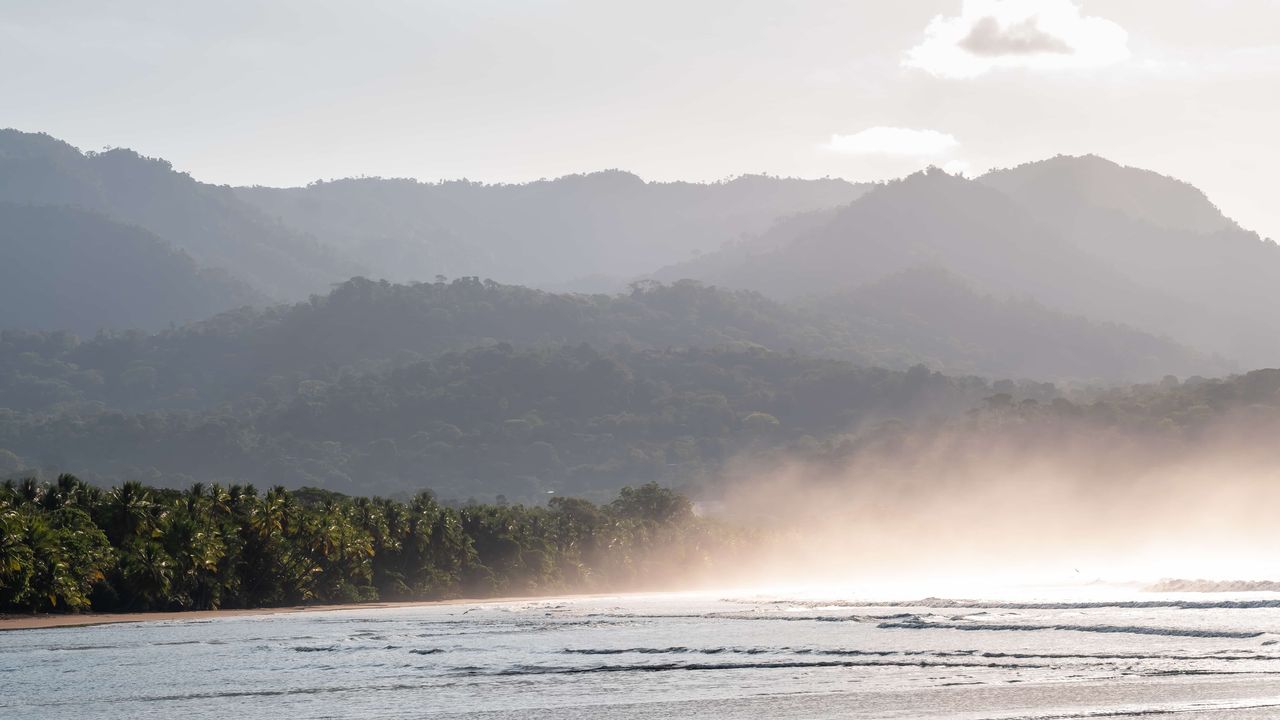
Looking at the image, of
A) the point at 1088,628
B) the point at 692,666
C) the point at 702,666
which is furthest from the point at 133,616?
the point at 1088,628

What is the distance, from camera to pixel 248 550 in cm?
10650

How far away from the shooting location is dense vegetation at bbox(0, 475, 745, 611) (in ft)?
281

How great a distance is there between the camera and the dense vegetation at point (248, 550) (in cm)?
8575

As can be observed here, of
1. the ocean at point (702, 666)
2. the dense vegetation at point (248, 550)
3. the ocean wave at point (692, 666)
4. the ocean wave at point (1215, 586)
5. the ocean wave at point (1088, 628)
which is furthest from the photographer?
the dense vegetation at point (248, 550)

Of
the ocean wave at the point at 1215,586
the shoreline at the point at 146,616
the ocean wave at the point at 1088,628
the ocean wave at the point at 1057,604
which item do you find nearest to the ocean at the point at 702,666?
the ocean wave at the point at 1088,628

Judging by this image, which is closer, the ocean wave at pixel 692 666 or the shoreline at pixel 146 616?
the ocean wave at pixel 692 666

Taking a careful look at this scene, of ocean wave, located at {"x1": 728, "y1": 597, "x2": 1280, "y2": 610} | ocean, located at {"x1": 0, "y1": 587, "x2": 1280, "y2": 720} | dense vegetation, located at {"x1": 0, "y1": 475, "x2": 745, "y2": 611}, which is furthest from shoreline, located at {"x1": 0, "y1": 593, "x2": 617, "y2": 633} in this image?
ocean wave, located at {"x1": 728, "y1": 597, "x2": 1280, "y2": 610}

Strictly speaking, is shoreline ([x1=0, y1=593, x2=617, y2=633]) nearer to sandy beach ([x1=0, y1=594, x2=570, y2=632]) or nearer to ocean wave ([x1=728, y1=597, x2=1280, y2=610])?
sandy beach ([x1=0, y1=594, x2=570, y2=632])

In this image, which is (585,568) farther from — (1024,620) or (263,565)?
(1024,620)

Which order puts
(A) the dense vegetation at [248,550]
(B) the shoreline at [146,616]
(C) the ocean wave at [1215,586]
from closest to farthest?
(C) the ocean wave at [1215,586], (B) the shoreline at [146,616], (A) the dense vegetation at [248,550]

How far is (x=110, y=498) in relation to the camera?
96.0 m

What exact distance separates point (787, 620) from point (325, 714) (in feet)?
130

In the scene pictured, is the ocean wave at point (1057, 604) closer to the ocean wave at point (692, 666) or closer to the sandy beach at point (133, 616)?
the ocean wave at point (692, 666)

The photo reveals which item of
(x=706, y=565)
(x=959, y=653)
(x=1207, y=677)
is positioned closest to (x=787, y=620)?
(x=959, y=653)
